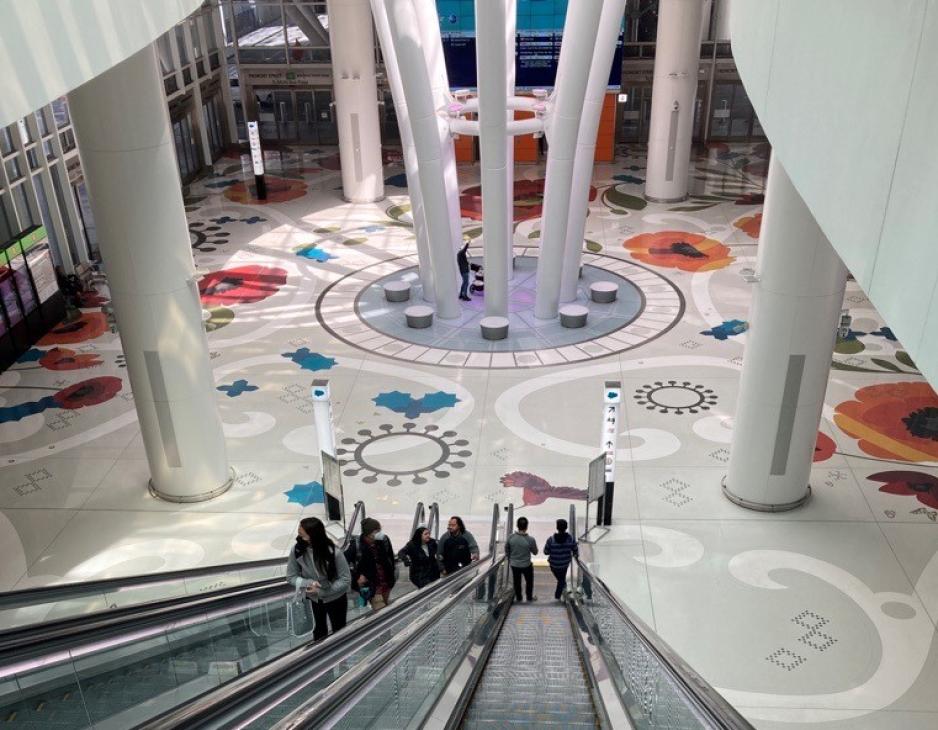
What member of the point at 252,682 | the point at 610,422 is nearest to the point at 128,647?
the point at 252,682

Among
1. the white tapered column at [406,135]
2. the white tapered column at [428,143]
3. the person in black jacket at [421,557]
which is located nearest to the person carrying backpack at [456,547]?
the person in black jacket at [421,557]

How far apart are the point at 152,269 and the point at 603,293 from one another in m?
9.88

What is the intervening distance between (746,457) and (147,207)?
7.70m

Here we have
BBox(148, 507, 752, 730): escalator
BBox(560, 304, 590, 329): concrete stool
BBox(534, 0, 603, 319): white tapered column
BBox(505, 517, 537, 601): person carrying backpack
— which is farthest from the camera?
BBox(560, 304, 590, 329): concrete stool

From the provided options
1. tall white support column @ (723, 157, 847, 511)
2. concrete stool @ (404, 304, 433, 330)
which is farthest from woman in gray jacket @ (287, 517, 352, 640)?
concrete stool @ (404, 304, 433, 330)

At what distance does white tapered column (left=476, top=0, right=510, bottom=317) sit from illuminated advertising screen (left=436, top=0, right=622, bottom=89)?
42.0ft

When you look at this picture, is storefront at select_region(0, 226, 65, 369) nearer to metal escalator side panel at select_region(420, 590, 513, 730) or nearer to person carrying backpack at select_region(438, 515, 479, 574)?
person carrying backpack at select_region(438, 515, 479, 574)

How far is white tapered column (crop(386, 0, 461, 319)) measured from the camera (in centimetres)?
1424

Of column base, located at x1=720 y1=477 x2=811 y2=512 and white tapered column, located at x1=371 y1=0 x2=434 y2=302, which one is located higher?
white tapered column, located at x1=371 y1=0 x2=434 y2=302

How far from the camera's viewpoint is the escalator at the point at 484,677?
394cm

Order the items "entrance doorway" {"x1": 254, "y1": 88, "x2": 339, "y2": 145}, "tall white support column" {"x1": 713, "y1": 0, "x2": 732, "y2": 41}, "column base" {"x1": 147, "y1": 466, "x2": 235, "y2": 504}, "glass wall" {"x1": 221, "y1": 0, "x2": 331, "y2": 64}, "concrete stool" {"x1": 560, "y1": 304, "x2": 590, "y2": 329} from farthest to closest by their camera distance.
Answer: "entrance doorway" {"x1": 254, "y1": 88, "x2": 339, "y2": 145}
"glass wall" {"x1": 221, "y1": 0, "x2": 331, "y2": 64}
"tall white support column" {"x1": 713, "y1": 0, "x2": 732, "y2": 41}
"concrete stool" {"x1": 560, "y1": 304, "x2": 590, "y2": 329}
"column base" {"x1": 147, "y1": 466, "x2": 235, "y2": 504}

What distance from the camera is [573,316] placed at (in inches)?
664

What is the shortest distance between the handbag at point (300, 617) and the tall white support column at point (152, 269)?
4.90 metres

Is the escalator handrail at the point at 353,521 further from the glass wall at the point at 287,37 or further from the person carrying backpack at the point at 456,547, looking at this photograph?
the glass wall at the point at 287,37
